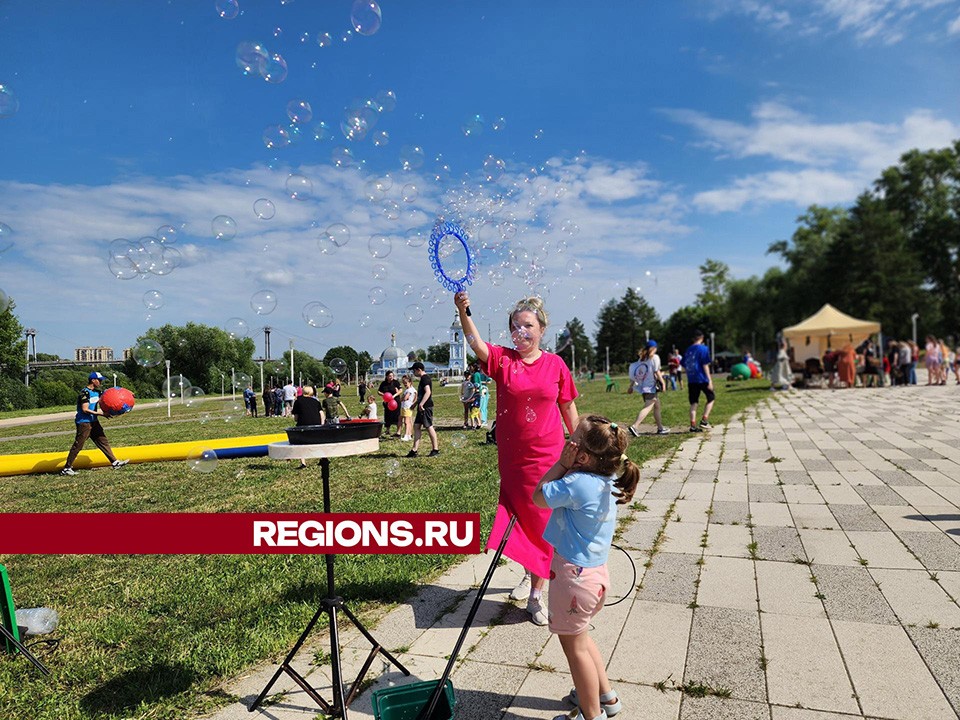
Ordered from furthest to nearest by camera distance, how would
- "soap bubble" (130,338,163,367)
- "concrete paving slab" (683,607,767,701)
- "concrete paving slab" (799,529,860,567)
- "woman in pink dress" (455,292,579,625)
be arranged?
"soap bubble" (130,338,163,367) < "concrete paving slab" (799,529,860,567) < "woman in pink dress" (455,292,579,625) < "concrete paving slab" (683,607,767,701)

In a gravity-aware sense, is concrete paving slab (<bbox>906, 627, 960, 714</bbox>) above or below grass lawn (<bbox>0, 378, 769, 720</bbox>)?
above

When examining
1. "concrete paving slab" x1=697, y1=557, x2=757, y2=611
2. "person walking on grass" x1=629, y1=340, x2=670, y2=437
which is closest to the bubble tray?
"concrete paving slab" x1=697, y1=557, x2=757, y2=611

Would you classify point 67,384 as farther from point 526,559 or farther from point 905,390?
point 905,390

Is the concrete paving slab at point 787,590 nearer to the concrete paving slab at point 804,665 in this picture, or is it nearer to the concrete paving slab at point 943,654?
the concrete paving slab at point 804,665

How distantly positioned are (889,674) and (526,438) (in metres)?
2.02

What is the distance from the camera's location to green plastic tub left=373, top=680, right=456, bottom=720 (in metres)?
2.55

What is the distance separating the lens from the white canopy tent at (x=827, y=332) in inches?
1095

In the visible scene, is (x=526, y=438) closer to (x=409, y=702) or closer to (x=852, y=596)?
(x=409, y=702)

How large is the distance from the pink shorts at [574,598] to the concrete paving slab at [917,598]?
217cm

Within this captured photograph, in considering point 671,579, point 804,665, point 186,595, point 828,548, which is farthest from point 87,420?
point 804,665

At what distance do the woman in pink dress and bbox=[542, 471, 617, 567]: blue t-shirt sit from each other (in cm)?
86

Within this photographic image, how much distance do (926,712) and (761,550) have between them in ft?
7.43

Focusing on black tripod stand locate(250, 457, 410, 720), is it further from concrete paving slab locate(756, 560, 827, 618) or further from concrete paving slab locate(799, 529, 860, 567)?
concrete paving slab locate(799, 529, 860, 567)

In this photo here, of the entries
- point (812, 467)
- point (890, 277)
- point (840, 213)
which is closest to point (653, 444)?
point (812, 467)
